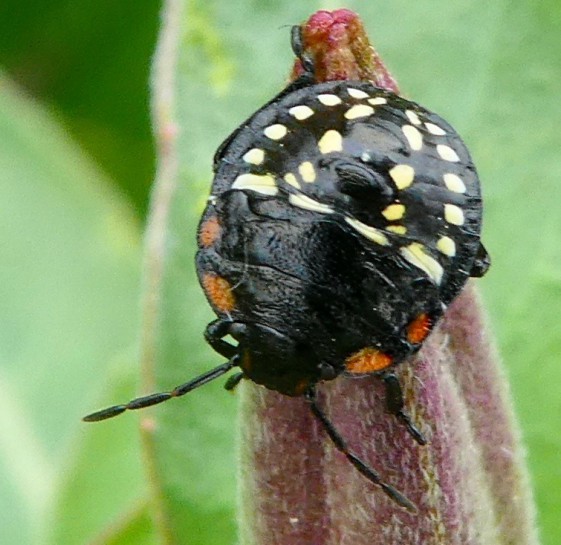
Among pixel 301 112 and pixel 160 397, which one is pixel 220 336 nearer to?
pixel 160 397

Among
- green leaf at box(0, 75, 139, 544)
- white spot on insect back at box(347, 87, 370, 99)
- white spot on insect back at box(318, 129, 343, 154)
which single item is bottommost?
Result: white spot on insect back at box(318, 129, 343, 154)

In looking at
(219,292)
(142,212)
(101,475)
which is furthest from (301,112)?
(142,212)

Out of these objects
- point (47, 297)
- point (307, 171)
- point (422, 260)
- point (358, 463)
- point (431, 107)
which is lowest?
point (358, 463)

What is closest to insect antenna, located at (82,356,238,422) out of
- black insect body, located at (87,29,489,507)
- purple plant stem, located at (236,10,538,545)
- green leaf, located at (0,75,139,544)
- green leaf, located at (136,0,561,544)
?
green leaf, located at (136,0,561,544)

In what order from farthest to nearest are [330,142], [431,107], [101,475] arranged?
[101,475] → [431,107] → [330,142]

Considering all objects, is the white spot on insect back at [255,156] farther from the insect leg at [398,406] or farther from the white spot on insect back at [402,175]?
the insect leg at [398,406]

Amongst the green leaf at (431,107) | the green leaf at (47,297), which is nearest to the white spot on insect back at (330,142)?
the green leaf at (431,107)

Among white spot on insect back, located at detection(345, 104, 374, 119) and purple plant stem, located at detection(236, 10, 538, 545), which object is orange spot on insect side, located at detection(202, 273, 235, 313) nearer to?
purple plant stem, located at detection(236, 10, 538, 545)

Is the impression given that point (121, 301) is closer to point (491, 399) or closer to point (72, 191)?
point (72, 191)
